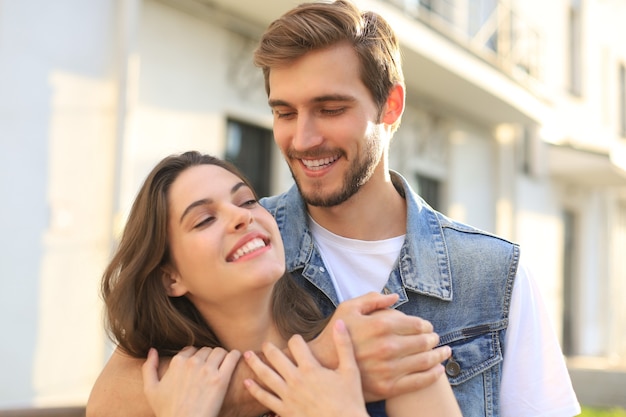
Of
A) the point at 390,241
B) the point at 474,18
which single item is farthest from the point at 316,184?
the point at 474,18

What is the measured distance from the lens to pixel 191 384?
2354 millimetres

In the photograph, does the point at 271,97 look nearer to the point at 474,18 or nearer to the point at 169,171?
the point at 169,171

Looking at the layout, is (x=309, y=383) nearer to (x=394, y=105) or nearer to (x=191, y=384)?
(x=191, y=384)

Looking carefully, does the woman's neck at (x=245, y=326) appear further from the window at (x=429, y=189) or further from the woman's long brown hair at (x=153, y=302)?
the window at (x=429, y=189)

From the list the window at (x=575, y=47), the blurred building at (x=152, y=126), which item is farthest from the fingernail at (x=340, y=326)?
the window at (x=575, y=47)

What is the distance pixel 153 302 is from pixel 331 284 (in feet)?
1.77

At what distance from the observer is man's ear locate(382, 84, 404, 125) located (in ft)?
9.87

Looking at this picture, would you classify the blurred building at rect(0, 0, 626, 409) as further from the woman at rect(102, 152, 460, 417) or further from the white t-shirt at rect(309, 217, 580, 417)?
the white t-shirt at rect(309, 217, 580, 417)

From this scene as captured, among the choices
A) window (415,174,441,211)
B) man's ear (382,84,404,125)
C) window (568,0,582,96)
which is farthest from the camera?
window (568,0,582,96)

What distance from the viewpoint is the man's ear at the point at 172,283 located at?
256 cm

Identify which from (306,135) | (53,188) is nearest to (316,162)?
(306,135)

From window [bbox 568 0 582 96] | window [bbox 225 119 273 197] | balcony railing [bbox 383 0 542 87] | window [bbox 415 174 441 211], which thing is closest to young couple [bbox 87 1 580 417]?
window [bbox 225 119 273 197]

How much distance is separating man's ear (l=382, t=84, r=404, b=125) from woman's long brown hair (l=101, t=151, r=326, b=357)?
745 millimetres

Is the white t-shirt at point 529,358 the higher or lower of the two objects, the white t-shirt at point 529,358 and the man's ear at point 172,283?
the lower
